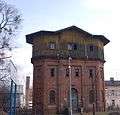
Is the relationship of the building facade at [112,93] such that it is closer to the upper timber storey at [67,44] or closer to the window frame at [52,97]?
the upper timber storey at [67,44]

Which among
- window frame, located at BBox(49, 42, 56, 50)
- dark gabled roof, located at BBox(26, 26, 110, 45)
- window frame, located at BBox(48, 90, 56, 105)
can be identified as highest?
dark gabled roof, located at BBox(26, 26, 110, 45)

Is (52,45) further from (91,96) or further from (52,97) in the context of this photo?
(91,96)

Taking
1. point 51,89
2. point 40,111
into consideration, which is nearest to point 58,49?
point 51,89

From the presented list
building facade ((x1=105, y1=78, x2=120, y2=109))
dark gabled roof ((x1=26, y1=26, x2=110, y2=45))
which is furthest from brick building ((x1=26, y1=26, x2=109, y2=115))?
building facade ((x1=105, y1=78, x2=120, y2=109))

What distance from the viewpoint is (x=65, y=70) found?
60.4m

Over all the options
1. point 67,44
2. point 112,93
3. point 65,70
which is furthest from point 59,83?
point 112,93

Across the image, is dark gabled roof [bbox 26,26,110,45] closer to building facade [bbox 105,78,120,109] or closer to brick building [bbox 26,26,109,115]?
brick building [bbox 26,26,109,115]

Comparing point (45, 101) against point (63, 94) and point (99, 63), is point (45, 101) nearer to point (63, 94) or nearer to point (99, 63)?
point (63, 94)

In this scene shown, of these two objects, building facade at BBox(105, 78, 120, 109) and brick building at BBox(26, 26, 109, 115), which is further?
building facade at BBox(105, 78, 120, 109)

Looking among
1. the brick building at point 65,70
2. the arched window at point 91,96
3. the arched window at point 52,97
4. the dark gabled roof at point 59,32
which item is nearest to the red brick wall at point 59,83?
the brick building at point 65,70

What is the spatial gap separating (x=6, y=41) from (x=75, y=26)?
26555 mm

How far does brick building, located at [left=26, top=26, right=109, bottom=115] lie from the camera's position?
5891cm

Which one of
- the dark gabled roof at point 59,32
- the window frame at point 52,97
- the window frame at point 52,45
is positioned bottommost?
the window frame at point 52,97

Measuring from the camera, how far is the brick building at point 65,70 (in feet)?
193
